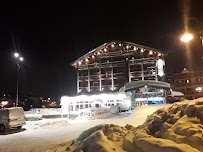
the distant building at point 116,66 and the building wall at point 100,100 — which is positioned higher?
the distant building at point 116,66

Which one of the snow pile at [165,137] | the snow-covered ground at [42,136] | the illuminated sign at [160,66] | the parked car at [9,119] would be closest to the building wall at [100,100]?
the illuminated sign at [160,66]

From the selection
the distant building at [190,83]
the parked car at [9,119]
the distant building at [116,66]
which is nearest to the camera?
the parked car at [9,119]

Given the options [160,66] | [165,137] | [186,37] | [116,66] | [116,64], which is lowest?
[165,137]

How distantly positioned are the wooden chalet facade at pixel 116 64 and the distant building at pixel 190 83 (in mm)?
11782

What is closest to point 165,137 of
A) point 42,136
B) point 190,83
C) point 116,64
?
point 42,136

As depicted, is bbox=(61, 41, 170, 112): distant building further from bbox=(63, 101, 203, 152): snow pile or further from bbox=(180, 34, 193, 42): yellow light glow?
bbox=(180, 34, 193, 42): yellow light glow

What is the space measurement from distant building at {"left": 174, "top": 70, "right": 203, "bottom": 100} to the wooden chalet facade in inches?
464

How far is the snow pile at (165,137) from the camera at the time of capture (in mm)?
3740

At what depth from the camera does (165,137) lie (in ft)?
→ 14.9

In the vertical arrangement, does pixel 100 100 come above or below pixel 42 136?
above

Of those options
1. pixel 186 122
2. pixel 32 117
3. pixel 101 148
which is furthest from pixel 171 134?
pixel 32 117

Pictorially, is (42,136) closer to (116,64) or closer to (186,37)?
(186,37)

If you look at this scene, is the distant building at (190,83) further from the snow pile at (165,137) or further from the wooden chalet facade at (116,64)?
the snow pile at (165,137)

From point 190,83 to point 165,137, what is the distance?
138 feet
